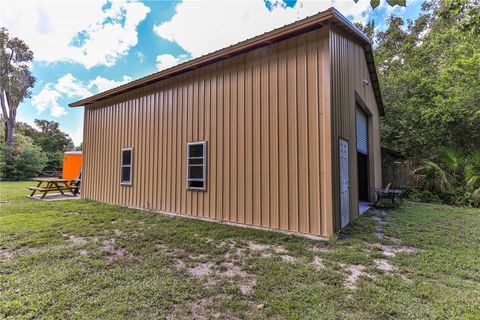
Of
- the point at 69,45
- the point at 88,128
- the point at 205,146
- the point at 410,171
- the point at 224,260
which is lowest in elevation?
the point at 224,260

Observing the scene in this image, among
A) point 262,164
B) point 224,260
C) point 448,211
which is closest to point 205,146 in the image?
point 262,164

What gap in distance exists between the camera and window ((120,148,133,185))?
7900mm

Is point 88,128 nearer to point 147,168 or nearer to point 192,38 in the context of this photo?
point 147,168

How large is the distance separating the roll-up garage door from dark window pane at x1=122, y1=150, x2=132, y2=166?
753 cm

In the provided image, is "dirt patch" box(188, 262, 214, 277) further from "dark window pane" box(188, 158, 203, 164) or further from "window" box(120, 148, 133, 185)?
"window" box(120, 148, 133, 185)

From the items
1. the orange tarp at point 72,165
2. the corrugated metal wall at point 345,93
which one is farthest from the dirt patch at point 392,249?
the orange tarp at point 72,165

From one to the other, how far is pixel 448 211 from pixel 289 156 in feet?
19.3

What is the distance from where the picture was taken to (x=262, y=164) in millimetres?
5145

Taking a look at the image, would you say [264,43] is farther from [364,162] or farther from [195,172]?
[364,162]

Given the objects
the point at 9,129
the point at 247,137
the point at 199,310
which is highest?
the point at 9,129

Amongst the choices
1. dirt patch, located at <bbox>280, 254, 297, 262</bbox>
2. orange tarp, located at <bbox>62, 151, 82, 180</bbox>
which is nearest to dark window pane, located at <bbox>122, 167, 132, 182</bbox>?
orange tarp, located at <bbox>62, 151, 82, 180</bbox>

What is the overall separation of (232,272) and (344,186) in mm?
3306

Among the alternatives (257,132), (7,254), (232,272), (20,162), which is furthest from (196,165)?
(20,162)

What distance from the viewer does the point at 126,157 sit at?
26.6 ft
